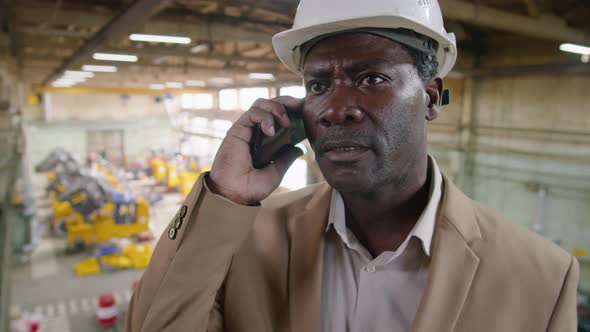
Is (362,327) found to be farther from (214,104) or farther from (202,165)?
(214,104)

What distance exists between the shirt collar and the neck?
4 cm

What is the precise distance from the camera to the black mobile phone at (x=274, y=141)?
1.31 metres

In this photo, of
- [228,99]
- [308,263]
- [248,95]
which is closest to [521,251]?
[308,263]

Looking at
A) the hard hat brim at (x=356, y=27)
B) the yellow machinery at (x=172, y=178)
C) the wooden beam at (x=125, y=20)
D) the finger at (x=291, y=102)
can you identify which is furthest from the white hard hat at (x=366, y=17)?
the yellow machinery at (x=172, y=178)

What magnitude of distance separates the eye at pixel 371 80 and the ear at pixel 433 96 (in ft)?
0.82

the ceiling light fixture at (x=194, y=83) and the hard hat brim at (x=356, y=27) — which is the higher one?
the ceiling light fixture at (x=194, y=83)

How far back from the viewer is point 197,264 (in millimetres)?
1182

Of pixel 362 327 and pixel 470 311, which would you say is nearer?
pixel 470 311

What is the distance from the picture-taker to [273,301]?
1373 mm

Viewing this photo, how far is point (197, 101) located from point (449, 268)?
25670 millimetres

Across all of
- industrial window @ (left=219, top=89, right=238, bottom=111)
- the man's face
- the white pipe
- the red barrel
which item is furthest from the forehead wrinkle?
industrial window @ (left=219, top=89, right=238, bottom=111)

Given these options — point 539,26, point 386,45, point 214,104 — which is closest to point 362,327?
point 386,45

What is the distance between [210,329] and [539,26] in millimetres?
7061

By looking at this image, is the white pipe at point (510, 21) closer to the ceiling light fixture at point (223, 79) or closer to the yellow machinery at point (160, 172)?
the ceiling light fixture at point (223, 79)
